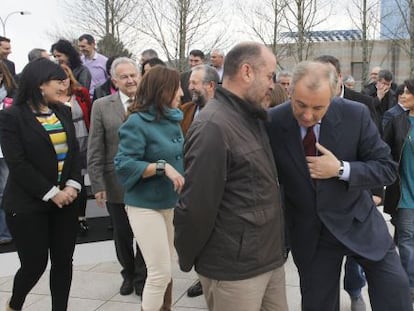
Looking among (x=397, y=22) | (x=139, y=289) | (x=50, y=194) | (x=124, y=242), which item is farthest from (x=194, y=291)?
(x=397, y=22)

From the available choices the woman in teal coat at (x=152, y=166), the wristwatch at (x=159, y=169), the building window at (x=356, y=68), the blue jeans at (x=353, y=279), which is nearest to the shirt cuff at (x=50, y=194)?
the woman in teal coat at (x=152, y=166)

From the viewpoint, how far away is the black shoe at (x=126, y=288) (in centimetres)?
414

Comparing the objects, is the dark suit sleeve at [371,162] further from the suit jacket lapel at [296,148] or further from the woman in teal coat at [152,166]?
the woman in teal coat at [152,166]

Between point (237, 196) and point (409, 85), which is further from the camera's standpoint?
point (409, 85)

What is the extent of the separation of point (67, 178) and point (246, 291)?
5.42ft

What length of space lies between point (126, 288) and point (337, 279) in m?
2.10

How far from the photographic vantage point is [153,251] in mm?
3152

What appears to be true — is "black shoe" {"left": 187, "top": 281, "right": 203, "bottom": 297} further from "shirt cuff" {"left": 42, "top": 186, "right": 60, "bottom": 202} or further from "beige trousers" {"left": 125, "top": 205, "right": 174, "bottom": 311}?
"shirt cuff" {"left": 42, "top": 186, "right": 60, "bottom": 202}

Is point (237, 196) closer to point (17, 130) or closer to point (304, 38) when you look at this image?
point (17, 130)

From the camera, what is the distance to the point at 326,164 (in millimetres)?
2350

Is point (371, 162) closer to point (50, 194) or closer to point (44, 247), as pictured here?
point (50, 194)

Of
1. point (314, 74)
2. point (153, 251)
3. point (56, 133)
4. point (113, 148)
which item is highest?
point (314, 74)

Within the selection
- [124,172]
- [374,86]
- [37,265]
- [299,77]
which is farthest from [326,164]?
[374,86]

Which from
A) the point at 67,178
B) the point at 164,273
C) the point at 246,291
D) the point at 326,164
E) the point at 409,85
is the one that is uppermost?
the point at 409,85
